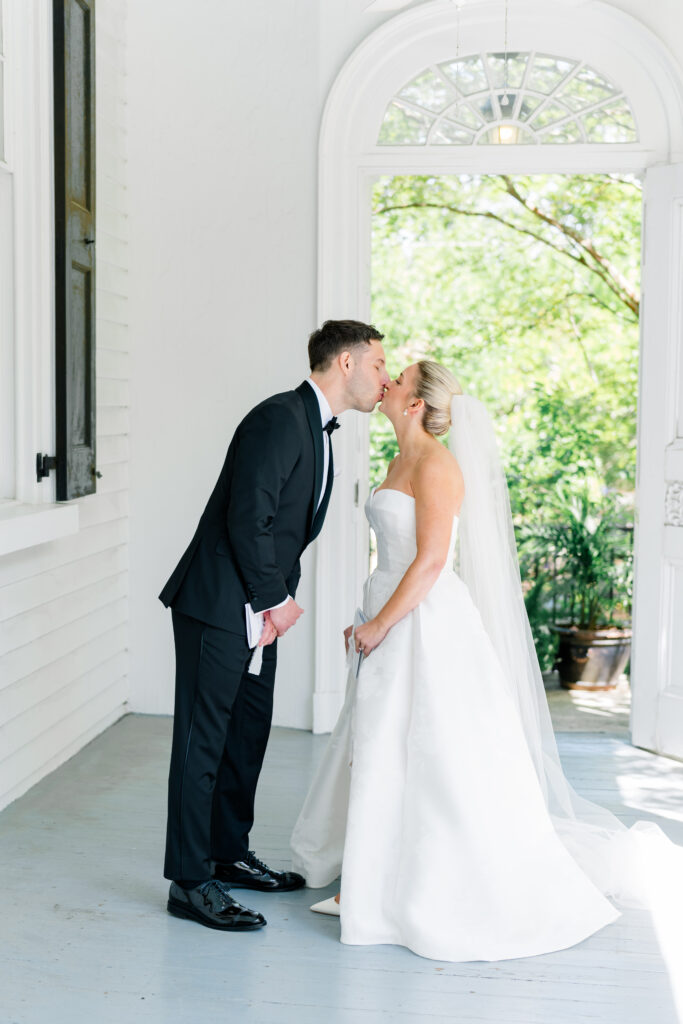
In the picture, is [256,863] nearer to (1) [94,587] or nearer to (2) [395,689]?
(2) [395,689]

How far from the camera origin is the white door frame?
16.5ft

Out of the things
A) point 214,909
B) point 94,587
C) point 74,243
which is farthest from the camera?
point 94,587

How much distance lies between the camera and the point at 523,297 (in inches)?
404

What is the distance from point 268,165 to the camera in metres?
5.25

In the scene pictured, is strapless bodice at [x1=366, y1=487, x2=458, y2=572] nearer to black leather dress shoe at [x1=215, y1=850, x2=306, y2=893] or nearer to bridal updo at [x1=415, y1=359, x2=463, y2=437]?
bridal updo at [x1=415, y1=359, x2=463, y2=437]

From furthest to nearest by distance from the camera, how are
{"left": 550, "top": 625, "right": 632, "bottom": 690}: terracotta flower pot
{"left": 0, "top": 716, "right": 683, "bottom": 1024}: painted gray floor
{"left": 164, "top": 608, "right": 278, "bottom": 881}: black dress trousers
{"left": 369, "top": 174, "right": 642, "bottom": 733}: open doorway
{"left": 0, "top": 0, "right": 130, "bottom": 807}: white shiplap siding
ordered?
{"left": 369, "top": 174, "right": 642, "bottom": 733}: open doorway → {"left": 550, "top": 625, "right": 632, "bottom": 690}: terracotta flower pot → {"left": 0, "top": 0, "right": 130, "bottom": 807}: white shiplap siding → {"left": 164, "top": 608, "right": 278, "bottom": 881}: black dress trousers → {"left": 0, "top": 716, "right": 683, "bottom": 1024}: painted gray floor

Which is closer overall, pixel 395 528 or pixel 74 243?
pixel 395 528

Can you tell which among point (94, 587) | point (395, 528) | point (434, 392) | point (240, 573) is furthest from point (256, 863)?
point (94, 587)

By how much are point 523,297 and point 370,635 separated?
25.2 feet

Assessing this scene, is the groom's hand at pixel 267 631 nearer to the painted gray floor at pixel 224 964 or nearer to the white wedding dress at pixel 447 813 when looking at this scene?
the white wedding dress at pixel 447 813

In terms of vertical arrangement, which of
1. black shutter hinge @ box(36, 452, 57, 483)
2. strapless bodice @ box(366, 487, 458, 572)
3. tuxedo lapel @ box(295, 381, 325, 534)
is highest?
tuxedo lapel @ box(295, 381, 325, 534)

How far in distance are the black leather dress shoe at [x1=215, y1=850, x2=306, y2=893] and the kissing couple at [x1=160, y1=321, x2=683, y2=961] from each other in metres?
0.01

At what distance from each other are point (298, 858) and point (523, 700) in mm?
875

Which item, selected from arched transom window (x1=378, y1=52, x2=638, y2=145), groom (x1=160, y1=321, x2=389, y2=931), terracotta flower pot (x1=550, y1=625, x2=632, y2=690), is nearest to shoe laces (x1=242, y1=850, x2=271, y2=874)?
groom (x1=160, y1=321, x2=389, y2=931)
